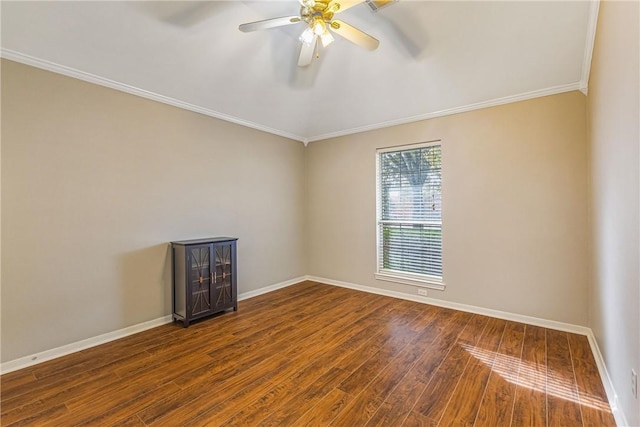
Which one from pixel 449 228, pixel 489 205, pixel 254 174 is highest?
pixel 254 174

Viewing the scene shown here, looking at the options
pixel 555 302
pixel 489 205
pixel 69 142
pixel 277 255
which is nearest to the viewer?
pixel 69 142

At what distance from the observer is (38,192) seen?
2.51m

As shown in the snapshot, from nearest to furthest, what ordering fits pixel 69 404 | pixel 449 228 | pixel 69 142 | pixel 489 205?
pixel 69 404, pixel 69 142, pixel 489 205, pixel 449 228

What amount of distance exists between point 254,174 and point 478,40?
10.4ft

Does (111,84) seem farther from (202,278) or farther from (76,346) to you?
(76,346)

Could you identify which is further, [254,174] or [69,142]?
[254,174]

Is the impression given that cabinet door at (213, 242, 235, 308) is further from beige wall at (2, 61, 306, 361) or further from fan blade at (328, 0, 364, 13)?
fan blade at (328, 0, 364, 13)

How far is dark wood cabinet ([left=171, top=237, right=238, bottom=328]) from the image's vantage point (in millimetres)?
3242

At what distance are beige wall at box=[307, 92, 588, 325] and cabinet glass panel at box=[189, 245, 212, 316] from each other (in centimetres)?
248

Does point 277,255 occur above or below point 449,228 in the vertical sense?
below

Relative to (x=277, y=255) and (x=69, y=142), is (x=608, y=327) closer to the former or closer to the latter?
(x=277, y=255)

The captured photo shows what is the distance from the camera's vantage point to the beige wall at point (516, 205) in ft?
9.80

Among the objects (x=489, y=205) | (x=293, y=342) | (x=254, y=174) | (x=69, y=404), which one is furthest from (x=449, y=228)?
(x=69, y=404)

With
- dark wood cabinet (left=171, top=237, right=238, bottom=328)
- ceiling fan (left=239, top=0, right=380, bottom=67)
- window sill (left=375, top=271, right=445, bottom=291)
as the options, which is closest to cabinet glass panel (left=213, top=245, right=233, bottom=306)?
dark wood cabinet (left=171, top=237, right=238, bottom=328)
